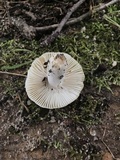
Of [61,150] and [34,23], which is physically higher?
[34,23]

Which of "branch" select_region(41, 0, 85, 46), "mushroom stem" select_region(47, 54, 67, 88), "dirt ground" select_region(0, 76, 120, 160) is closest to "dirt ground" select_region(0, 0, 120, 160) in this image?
"dirt ground" select_region(0, 76, 120, 160)

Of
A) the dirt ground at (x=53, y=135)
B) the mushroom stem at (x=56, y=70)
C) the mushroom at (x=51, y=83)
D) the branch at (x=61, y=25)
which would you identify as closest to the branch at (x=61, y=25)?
the branch at (x=61, y=25)

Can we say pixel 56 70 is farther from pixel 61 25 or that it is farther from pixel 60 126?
pixel 61 25

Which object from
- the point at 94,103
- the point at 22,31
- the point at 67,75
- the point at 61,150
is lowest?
the point at 61,150

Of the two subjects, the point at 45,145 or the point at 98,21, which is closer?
the point at 45,145

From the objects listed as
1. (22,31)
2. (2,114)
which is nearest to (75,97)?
(2,114)

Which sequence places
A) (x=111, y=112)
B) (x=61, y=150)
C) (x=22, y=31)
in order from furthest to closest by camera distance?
(x=22, y=31) < (x=111, y=112) < (x=61, y=150)

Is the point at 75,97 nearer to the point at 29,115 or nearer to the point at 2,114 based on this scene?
the point at 29,115
